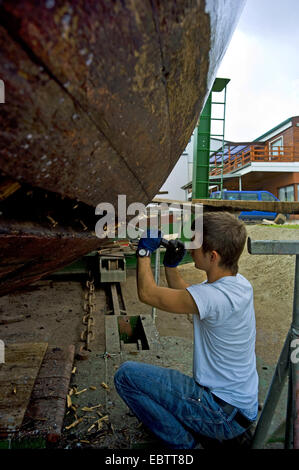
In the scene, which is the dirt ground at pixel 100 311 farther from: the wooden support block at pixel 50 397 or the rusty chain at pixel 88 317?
the wooden support block at pixel 50 397

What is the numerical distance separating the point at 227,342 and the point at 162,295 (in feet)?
1.35

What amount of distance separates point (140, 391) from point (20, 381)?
745 mm

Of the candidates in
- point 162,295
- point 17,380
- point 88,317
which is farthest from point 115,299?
point 162,295

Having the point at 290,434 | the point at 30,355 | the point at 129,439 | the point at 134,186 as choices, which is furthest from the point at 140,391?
the point at 134,186

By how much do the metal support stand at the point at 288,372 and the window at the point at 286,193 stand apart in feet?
65.4

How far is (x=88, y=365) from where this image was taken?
263 centimetres

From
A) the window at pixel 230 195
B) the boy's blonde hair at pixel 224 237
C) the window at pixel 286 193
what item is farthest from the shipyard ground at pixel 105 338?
the window at pixel 286 193

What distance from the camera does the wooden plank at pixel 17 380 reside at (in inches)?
67.1

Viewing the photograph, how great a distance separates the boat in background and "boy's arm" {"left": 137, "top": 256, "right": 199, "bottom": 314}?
0.81m

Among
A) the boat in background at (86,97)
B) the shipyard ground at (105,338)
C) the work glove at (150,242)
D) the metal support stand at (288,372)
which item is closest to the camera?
the boat in background at (86,97)

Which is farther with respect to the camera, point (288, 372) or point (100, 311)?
point (100, 311)

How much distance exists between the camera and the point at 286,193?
20578 mm

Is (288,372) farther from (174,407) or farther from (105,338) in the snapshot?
(105,338)

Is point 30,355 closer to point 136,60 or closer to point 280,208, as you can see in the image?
point 280,208
